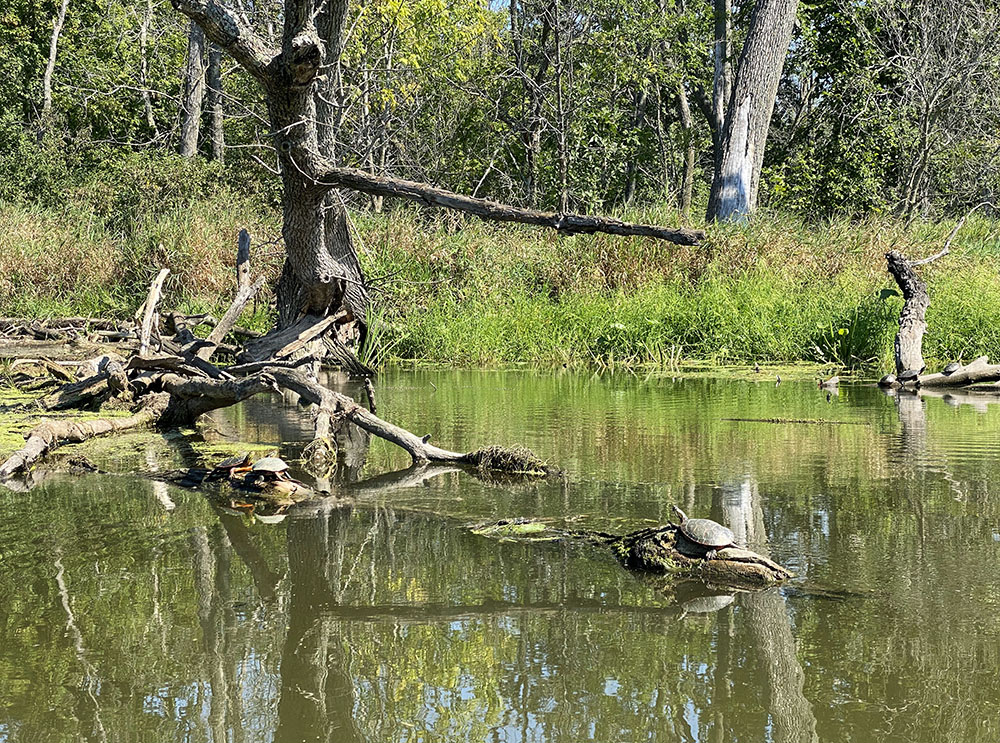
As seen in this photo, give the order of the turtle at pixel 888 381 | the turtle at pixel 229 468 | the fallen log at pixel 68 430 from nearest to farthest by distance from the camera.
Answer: the turtle at pixel 229 468
the fallen log at pixel 68 430
the turtle at pixel 888 381

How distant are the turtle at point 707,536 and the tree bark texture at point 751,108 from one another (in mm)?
11801

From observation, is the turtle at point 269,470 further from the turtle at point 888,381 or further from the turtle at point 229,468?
the turtle at point 888,381

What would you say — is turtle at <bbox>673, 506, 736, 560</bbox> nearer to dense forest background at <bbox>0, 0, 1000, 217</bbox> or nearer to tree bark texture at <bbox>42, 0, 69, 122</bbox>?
dense forest background at <bbox>0, 0, 1000, 217</bbox>

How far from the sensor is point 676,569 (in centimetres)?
352

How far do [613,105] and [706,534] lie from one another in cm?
2182

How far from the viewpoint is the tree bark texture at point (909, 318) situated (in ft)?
30.3

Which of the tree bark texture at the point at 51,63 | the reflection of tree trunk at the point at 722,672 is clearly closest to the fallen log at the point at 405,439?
the reflection of tree trunk at the point at 722,672

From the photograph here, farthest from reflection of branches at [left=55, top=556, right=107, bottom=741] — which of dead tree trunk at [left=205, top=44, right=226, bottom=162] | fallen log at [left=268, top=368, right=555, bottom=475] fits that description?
dead tree trunk at [left=205, top=44, right=226, bottom=162]

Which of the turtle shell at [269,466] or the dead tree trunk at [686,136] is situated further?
the dead tree trunk at [686,136]

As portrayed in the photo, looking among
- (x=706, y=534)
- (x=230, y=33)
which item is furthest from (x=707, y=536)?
(x=230, y=33)

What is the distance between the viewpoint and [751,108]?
1545 cm

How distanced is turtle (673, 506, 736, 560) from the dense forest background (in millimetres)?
16609

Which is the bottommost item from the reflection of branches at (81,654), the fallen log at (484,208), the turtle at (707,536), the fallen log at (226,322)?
the reflection of branches at (81,654)

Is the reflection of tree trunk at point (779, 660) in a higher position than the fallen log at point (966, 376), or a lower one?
lower
